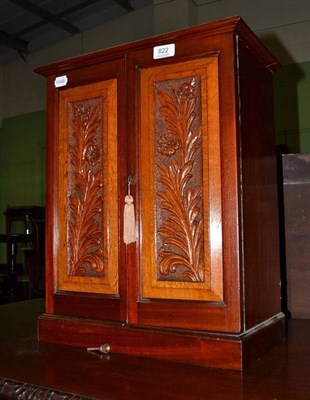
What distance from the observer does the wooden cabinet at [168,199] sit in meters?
0.86

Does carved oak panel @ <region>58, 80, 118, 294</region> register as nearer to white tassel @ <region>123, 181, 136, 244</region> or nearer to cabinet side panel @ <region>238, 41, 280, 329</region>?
white tassel @ <region>123, 181, 136, 244</region>

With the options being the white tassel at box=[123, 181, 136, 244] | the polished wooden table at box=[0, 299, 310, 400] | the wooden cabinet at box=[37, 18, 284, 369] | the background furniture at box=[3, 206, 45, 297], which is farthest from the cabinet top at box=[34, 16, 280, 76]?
the background furniture at box=[3, 206, 45, 297]

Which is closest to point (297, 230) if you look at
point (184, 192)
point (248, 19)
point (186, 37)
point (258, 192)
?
point (258, 192)

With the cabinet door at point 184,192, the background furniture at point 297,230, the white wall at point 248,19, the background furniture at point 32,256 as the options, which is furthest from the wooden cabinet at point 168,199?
the white wall at point 248,19

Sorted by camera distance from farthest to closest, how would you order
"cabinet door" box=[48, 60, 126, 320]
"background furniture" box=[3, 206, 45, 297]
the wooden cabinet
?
"background furniture" box=[3, 206, 45, 297], "cabinet door" box=[48, 60, 126, 320], the wooden cabinet

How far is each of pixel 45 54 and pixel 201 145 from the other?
4650 millimetres

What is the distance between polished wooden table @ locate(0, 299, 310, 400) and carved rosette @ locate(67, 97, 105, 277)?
18cm

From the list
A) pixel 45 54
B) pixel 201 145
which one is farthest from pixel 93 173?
pixel 45 54

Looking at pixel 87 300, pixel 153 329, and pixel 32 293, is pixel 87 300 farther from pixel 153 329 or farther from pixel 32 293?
pixel 32 293

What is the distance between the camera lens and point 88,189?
1014 mm

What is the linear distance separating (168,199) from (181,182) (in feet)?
0.14

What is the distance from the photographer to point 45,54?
512 cm

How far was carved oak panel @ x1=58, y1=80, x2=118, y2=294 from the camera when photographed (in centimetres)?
98

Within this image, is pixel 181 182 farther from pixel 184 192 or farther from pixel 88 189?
pixel 88 189
